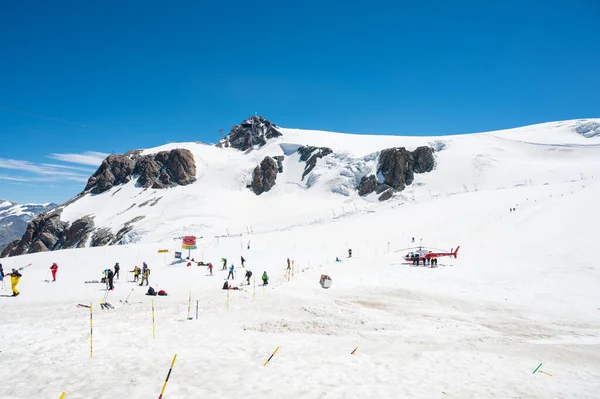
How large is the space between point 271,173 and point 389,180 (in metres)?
37.4

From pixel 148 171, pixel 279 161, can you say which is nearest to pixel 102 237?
pixel 148 171

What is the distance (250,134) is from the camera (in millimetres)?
150375

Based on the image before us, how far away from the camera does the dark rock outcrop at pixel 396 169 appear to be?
98387 mm

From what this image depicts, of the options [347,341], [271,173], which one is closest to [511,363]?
[347,341]

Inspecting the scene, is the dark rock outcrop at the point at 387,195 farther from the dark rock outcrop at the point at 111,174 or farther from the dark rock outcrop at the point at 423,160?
the dark rock outcrop at the point at 111,174

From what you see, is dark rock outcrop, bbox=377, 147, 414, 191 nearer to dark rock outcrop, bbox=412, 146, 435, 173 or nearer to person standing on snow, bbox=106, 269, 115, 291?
dark rock outcrop, bbox=412, 146, 435, 173

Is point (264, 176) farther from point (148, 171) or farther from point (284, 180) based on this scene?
point (148, 171)

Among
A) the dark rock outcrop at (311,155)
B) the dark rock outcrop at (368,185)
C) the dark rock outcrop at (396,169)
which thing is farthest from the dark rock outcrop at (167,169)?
the dark rock outcrop at (396,169)

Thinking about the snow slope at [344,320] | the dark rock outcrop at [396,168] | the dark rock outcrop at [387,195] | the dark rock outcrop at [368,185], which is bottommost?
the snow slope at [344,320]

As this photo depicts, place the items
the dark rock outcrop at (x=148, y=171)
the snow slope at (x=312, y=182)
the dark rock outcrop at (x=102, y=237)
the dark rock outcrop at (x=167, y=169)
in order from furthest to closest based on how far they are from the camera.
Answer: the dark rock outcrop at (x=148, y=171) → the dark rock outcrop at (x=167, y=169) → the dark rock outcrop at (x=102, y=237) → the snow slope at (x=312, y=182)

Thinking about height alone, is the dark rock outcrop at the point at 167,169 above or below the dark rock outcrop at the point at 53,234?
above

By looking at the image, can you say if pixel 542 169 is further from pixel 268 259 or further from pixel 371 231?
pixel 268 259

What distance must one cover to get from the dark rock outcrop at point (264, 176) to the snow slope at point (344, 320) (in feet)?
207

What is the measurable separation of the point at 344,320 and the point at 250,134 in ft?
456
